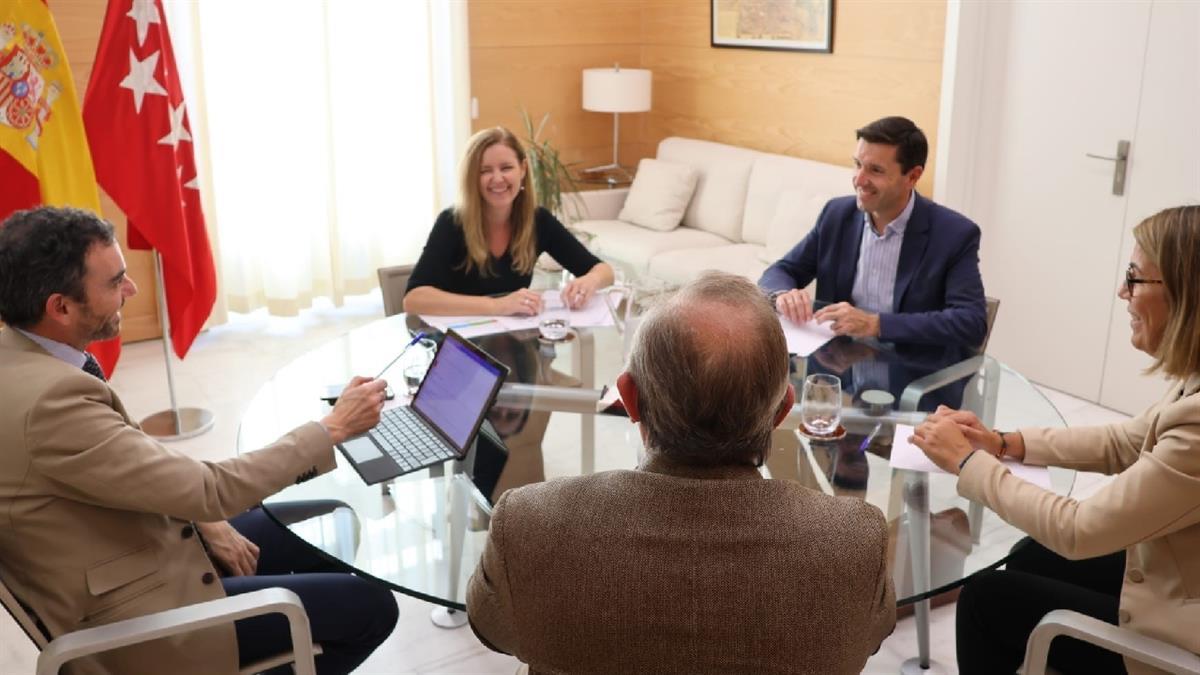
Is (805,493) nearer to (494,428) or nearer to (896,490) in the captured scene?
(896,490)

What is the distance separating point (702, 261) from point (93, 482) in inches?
147

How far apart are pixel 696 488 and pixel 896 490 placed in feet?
3.13

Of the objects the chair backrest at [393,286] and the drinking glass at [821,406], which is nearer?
the drinking glass at [821,406]

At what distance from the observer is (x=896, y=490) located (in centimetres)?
202

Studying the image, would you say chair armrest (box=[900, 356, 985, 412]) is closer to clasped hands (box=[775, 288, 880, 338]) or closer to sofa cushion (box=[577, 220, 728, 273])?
clasped hands (box=[775, 288, 880, 338])

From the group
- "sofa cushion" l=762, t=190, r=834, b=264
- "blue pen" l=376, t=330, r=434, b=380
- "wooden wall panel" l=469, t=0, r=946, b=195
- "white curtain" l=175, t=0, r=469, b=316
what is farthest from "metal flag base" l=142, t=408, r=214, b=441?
"sofa cushion" l=762, t=190, r=834, b=264

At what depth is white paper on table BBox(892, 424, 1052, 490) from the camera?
1969 millimetres

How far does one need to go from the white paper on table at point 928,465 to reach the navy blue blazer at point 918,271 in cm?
78

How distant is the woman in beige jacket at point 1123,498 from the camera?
162 centimetres

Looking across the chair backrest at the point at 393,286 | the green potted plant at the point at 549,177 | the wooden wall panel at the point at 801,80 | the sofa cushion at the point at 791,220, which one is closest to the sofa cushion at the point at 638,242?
the green potted plant at the point at 549,177

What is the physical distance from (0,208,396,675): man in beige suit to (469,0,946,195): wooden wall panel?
371 centimetres

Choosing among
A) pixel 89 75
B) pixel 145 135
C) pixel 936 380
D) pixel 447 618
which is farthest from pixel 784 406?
pixel 89 75

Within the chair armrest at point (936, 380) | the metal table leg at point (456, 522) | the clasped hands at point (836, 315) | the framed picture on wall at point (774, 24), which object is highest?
the framed picture on wall at point (774, 24)

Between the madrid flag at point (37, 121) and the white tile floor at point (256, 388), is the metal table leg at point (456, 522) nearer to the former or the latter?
the white tile floor at point (256, 388)
